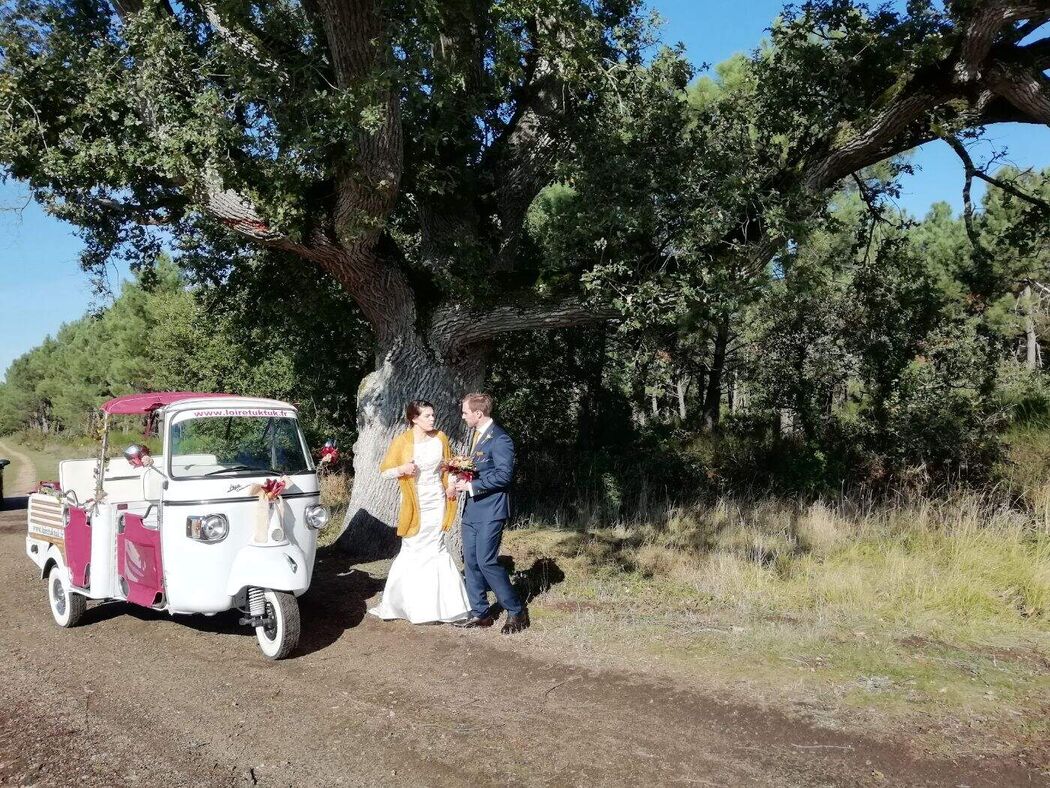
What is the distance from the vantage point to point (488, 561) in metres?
7.19

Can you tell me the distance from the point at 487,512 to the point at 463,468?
1.50ft

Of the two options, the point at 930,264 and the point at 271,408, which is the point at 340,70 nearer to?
the point at 271,408

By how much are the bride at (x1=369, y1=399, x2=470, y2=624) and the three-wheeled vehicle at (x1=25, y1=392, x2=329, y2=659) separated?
78 cm

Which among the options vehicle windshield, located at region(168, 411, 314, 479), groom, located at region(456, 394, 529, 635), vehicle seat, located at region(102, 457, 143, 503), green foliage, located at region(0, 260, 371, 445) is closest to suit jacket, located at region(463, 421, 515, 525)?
groom, located at region(456, 394, 529, 635)

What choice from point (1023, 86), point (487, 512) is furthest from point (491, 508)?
point (1023, 86)

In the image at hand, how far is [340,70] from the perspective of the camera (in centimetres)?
830

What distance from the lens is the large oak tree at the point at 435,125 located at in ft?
28.9

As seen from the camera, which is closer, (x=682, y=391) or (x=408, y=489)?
(x=408, y=489)

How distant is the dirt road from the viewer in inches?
176

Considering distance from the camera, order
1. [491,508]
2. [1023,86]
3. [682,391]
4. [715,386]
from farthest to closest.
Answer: [682,391] < [715,386] < [1023,86] < [491,508]

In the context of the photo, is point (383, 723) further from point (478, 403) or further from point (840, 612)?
point (840, 612)

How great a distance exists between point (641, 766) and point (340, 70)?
7.13 metres

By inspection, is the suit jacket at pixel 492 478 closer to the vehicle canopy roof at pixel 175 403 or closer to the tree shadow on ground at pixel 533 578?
the tree shadow on ground at pixel 533 578

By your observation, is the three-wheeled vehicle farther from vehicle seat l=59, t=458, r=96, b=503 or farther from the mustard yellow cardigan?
the mustard yellow cardigan
